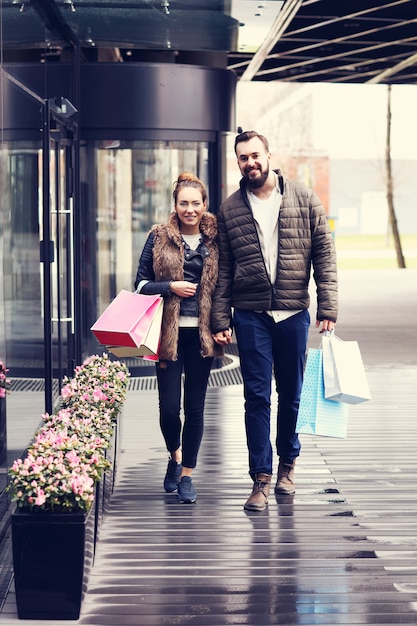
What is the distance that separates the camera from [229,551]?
5.15 metres

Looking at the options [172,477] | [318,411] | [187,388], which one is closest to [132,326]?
[187,388]

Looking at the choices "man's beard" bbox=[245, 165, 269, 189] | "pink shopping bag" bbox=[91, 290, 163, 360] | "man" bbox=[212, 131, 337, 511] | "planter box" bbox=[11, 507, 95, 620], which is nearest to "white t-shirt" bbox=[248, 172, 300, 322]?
"man" bbox=[212, 131, 337, 511]

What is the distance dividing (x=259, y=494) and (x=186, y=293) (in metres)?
1.09

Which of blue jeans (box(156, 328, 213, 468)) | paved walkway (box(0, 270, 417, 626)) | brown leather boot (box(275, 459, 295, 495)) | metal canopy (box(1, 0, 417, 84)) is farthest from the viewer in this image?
metal canopy (box(1, 0, 417, 84))

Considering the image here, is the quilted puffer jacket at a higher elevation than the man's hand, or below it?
higher

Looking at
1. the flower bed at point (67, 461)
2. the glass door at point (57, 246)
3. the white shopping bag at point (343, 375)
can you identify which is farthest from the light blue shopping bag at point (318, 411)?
the glass door at point (57, 246)

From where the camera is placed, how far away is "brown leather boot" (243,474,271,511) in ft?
19.3

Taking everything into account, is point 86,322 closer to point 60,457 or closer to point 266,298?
point 266,298

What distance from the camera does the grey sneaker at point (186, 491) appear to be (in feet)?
19.8

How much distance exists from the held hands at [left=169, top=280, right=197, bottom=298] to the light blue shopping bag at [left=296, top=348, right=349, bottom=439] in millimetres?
667

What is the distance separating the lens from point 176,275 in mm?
5895

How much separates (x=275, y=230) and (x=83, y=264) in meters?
5.30

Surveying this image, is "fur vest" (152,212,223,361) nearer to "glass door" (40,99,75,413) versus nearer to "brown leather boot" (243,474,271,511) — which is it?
"brown leather boot" (243,474,271,511)

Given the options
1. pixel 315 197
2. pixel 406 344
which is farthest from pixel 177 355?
pixel 406 344
